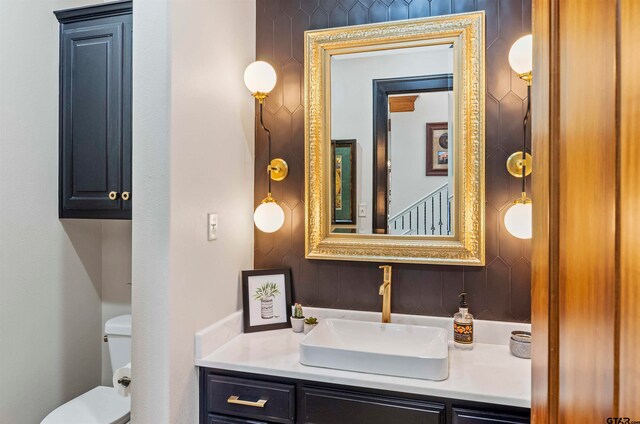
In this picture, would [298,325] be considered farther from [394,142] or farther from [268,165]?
[394,142]

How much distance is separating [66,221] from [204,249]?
94 cm

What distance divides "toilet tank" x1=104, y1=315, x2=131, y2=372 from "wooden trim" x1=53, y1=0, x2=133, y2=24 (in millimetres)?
1452

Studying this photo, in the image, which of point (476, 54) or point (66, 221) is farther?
point (66, 221)

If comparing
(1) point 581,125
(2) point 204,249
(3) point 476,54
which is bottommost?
(2) point 204,249

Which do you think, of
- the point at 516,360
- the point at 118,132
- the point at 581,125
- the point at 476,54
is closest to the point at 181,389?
the point at 118,132

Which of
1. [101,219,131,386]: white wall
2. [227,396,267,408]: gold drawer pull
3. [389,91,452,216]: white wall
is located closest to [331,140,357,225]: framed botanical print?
[389,91,452,216]: white wall

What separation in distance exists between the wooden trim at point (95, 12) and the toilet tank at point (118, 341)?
1.45 metres

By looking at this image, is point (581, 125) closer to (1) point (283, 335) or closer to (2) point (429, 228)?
(2) point (429, 228)

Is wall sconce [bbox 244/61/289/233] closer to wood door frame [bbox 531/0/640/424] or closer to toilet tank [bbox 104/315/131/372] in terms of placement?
toilet tank [bbox 104/315/131/372]

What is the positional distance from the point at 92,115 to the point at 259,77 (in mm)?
758

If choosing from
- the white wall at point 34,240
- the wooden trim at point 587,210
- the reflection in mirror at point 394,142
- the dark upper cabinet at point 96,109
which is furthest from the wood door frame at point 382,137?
the white wall at point 34,240

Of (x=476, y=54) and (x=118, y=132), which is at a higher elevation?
(x=476, y=54)

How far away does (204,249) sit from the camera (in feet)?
5.08

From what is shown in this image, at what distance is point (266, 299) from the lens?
1.85m
